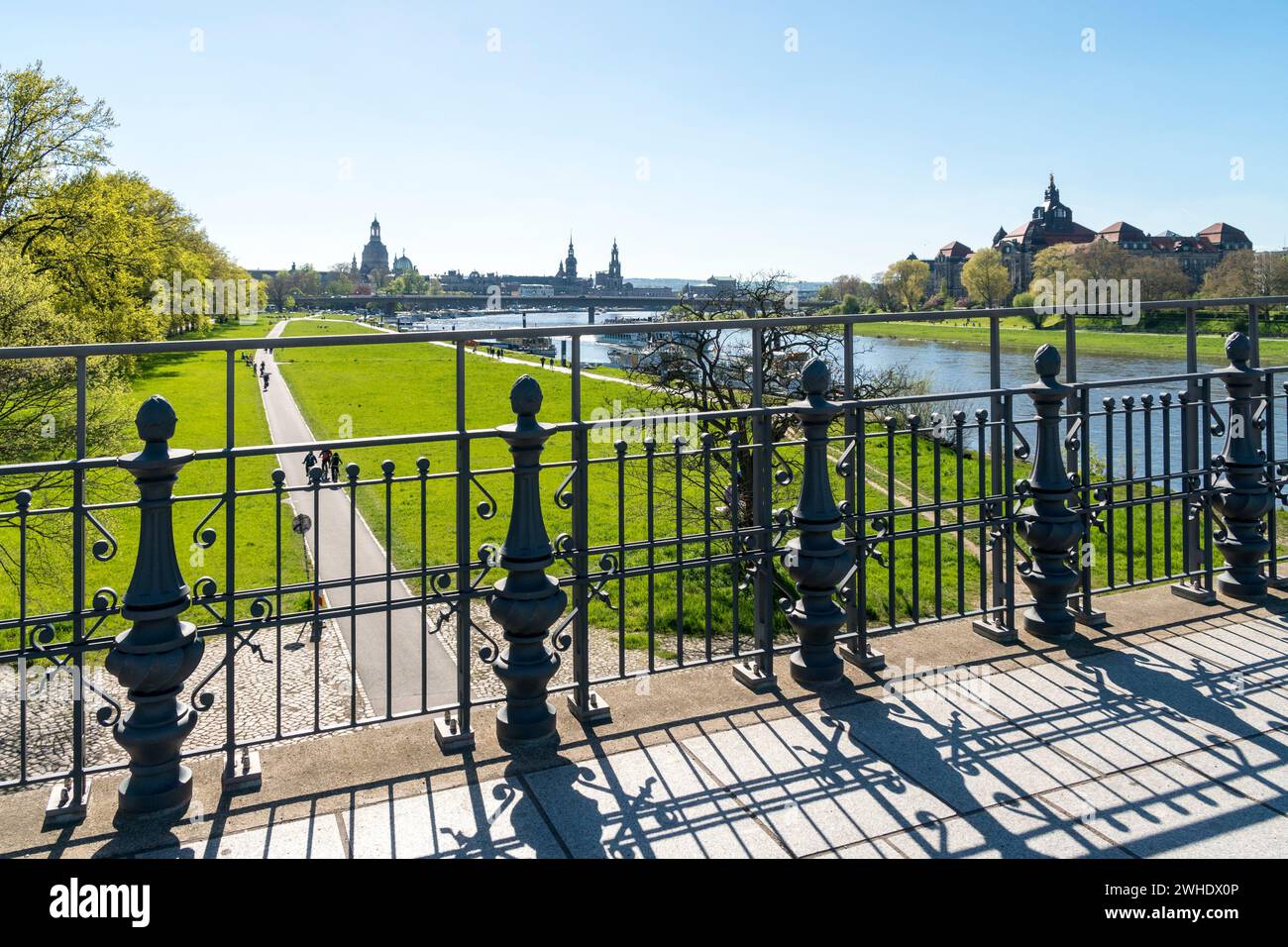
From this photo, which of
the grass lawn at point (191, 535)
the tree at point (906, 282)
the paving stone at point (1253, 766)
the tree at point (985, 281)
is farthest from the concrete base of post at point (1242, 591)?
the tree at point (985, 281)

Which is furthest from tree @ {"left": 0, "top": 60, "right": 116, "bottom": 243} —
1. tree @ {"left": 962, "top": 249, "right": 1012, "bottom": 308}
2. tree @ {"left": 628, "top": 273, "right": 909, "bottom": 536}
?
tree @ {"left": 962, "top": 249, "right": 1012, "bottom": 308}

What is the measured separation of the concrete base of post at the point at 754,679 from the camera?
4.42 meters

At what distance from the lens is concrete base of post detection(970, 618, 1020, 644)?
5.04m

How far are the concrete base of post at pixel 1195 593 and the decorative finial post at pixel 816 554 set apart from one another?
2.71 metres

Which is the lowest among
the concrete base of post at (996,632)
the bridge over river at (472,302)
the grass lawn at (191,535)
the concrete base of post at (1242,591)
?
the grass lawn at (191,535)

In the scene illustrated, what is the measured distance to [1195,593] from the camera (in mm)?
5676

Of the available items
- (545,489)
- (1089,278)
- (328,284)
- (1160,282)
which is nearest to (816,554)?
(545,489)

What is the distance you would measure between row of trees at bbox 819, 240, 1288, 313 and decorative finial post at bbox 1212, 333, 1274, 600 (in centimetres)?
2481

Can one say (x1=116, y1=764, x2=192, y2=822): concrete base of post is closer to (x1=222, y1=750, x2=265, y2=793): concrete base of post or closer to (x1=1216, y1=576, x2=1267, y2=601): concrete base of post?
A: (x1=222, y1=750, x2=265, y2=793): concrete base of post

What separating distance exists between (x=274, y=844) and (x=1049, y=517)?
13.3 feet

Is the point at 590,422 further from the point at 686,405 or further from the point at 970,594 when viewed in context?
the point at 970,594

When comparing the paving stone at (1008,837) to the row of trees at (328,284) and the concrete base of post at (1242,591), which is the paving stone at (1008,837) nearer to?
the concrete base of post at (1242,591)
